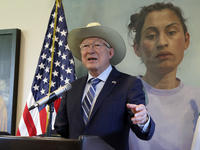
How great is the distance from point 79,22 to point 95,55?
101 cm

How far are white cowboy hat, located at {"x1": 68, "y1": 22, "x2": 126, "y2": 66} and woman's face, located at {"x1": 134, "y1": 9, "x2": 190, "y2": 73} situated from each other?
33 cm

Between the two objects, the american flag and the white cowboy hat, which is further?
the american flag

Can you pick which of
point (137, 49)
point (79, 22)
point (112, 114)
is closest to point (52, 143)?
point (112, 114)

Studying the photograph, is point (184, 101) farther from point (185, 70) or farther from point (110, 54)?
point (110, 54)

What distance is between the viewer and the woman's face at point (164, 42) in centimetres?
229

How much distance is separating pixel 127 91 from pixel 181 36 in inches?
39.1

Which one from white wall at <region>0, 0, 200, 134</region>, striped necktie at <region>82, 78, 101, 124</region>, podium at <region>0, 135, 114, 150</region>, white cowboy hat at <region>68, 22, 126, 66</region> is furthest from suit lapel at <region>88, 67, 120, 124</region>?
podium at <region>0, 135, 114, 150</region>

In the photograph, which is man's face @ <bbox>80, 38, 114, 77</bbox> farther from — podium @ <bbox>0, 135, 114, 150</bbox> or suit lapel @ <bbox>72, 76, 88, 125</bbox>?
podium @ <bbox>0, 135, 114, 150</bbox>

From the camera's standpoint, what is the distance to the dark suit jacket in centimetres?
166

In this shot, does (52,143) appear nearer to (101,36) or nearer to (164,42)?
(101,36)

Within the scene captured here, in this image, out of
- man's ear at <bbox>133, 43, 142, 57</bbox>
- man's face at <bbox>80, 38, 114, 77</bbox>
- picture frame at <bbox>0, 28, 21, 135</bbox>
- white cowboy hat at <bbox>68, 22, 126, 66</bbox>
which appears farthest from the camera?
picture frame at <bbox>0, 28, 21, 135</bbox>

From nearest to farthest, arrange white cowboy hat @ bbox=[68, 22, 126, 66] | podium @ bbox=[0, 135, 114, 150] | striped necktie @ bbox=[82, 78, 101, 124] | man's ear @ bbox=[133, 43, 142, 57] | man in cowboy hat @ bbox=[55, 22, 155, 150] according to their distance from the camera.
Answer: podium @ bbox=[0, 135, 114, 150], man in cowboy hat @ bbox=[55, 22, 155, 150], striped necktie @ bbox=[82, 78, 101, 124], white cowboy hat @ bbox=[68, 22, 126, 66], man's ear @ bbox=[133, 43, 142, 57]

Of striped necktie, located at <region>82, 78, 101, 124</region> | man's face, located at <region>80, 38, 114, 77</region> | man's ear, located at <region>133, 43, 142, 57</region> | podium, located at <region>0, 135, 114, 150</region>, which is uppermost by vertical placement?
man's ear, located at <region>133, 43, 142, 57</region>

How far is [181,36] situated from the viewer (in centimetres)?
230
